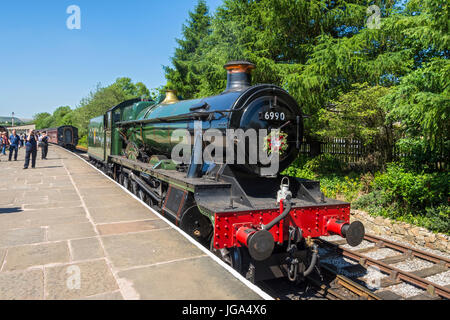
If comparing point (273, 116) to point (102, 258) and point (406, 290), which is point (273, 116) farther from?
point (406, 290)

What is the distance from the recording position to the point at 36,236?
477 centimetres

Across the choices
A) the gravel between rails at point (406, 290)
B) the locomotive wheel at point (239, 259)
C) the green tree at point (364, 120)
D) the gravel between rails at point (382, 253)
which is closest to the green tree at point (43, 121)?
the green tree at point (364, 120)

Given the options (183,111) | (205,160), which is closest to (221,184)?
(205,160)

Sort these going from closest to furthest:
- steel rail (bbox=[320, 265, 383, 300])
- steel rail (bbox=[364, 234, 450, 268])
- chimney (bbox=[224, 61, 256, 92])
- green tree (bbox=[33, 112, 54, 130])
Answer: steel rail (bbox=[320, 265, 383, 300]) < steel rail (bbox=[364, 234, 450, 268]) < chimney (bbox=[224, 61, 256, 92]) < green tree (bbox=[33, 112, 54, 130])

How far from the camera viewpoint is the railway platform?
10.2 ft

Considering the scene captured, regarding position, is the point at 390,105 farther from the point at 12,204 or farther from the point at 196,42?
the point at 196,42

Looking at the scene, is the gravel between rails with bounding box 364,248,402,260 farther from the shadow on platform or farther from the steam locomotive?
the shadow on platform

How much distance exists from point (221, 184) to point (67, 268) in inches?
89.5

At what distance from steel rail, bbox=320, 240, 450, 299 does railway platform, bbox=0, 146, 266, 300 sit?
3.02m

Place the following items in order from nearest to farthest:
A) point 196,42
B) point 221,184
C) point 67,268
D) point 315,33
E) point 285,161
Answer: point 67,268, point 221,184, point 285,161, point 315,33, point 196,42

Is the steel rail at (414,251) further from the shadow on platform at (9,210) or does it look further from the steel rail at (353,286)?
the shadow on platform at (9,210)

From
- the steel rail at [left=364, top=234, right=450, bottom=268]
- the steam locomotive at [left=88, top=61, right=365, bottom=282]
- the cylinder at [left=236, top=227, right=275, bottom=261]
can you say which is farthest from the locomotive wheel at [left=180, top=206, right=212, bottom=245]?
the steel rail at [left=364, top=234, right=450, bottom=268]

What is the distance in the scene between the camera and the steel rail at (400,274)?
14.5 feet

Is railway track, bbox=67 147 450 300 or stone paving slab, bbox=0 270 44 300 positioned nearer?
stone paving slab, bbox=0 270 44 300
